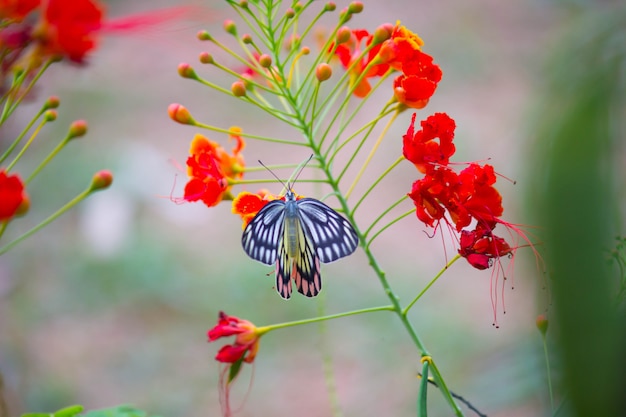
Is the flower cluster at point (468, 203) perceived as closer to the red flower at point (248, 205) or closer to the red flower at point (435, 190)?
the red flower at point (435, 190)

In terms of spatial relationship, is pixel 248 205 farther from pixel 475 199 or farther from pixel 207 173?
pixel 475 199

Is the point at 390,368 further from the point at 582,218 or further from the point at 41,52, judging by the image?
the point at 582,218

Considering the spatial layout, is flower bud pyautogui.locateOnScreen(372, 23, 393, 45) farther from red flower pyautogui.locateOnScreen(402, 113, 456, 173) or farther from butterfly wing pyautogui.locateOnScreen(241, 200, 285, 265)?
butterfly wing pyautogui.locateOnScreen(241, 200, 285, 265)

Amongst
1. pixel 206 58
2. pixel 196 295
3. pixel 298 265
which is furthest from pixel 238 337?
pixel 196 295

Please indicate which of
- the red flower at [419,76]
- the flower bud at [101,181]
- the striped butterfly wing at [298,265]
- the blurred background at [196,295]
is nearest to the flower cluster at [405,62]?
the red flower at [419,76]

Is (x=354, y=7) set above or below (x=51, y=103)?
above
